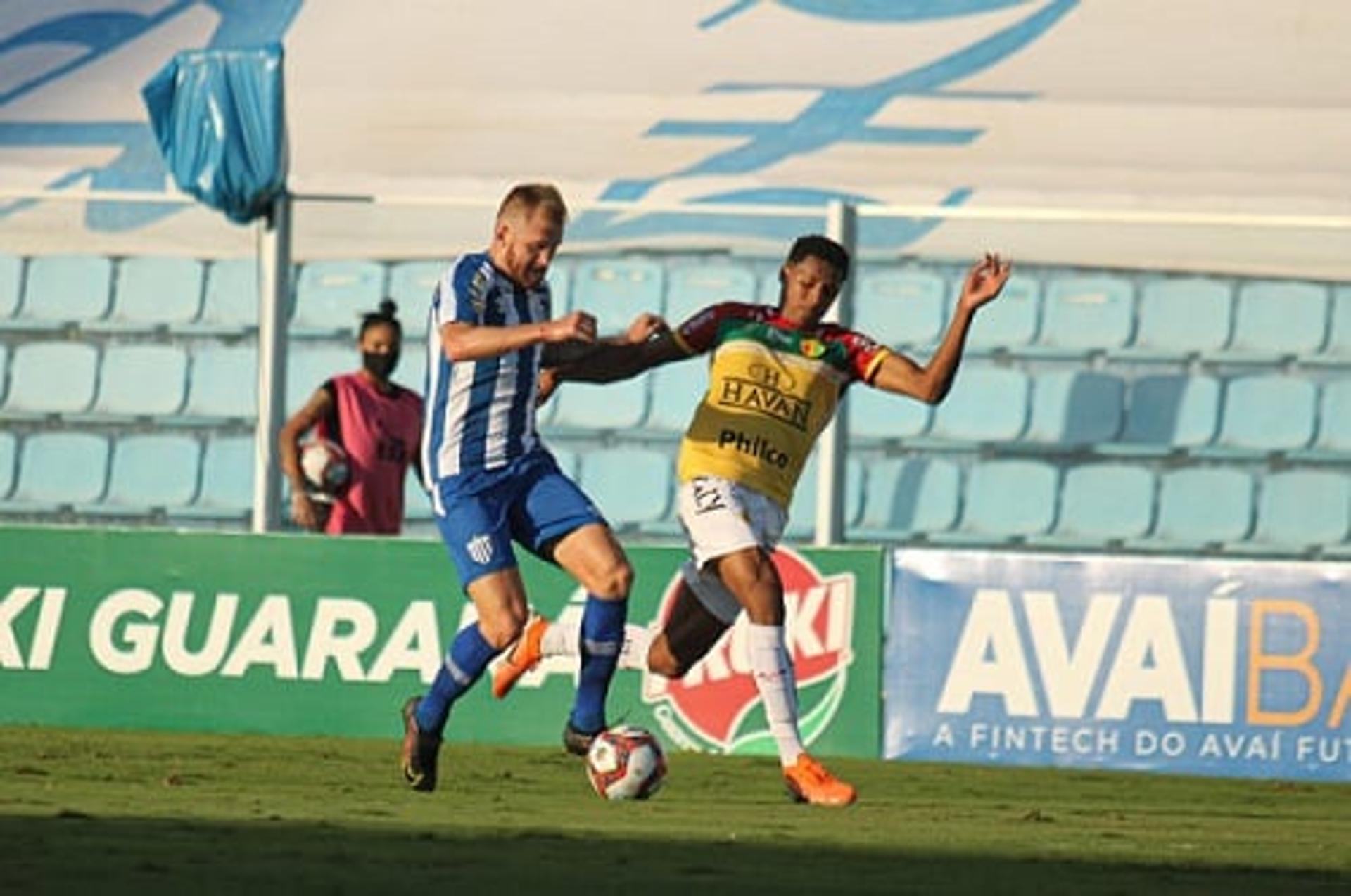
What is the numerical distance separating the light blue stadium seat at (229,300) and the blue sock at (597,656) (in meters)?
7.61

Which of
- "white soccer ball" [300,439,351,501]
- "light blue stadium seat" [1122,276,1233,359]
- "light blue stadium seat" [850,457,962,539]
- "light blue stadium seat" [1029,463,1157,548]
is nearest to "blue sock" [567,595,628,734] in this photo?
"white soccer ball" [300,439,351,501]

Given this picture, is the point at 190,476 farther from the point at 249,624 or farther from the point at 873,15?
the point at 873,15

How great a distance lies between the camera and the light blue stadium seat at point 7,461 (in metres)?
19.0

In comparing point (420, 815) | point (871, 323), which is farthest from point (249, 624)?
point (420, 815)

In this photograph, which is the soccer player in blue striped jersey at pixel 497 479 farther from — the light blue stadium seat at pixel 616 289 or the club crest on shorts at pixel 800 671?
the light blue stadium seat at pixel 616 289

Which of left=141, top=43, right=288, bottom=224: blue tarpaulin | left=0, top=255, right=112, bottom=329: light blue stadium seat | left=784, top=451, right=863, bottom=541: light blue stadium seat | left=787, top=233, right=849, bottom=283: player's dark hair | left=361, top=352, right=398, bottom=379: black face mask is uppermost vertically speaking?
left=141, top=43, right=288, bottom=224: blue tarpaulin

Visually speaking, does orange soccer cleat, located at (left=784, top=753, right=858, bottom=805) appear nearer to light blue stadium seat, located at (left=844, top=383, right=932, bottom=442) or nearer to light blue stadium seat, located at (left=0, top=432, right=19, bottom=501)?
light blue stadium seat, located at (left=844, top=383, right=932, bottom=442)

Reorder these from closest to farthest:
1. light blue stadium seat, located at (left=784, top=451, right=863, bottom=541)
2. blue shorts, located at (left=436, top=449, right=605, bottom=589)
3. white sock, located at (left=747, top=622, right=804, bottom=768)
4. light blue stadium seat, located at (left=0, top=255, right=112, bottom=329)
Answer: blue shorts, located at (left=436, top=449, right=605, bottom=589) → white sock, located at (left=747, top=622, right=804, bottom=768) → light blue stadium seat, located at (left=784, top=451, right=863, bottom=541) → light blue stadium seat, located at (left=0, top=255, right=112, bottom=329)

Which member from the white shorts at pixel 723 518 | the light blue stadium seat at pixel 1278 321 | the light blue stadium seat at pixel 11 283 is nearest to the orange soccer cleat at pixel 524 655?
the white shorts at pixel 723 518

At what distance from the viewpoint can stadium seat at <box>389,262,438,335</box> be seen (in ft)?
66.8

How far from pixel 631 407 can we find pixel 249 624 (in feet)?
10.6

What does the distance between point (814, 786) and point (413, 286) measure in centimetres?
886

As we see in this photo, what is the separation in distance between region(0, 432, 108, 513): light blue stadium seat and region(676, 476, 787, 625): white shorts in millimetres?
6512

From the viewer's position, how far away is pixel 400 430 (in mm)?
17422
